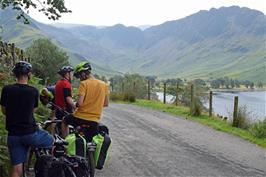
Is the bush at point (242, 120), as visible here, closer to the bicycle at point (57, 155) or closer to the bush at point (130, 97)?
the bicycle at point (57, 155)

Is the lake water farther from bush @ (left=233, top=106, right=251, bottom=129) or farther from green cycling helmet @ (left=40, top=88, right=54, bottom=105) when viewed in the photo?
green cycling helmet @ (left=40, top=88, right=54, bottom=105)

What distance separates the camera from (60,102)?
8.46 meters

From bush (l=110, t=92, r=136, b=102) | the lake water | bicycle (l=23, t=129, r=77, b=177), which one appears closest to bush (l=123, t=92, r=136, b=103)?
bush (l=110, t=92, r=136, b=102)

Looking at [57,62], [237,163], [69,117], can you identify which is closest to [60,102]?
[69,117]

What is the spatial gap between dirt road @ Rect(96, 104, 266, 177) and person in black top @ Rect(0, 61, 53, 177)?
3188 mm

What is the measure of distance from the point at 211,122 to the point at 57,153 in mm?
13533

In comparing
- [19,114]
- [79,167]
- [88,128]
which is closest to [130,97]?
[88,128]

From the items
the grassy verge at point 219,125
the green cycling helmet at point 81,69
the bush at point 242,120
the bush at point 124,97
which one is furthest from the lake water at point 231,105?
the green cycling helmet at point 81,69

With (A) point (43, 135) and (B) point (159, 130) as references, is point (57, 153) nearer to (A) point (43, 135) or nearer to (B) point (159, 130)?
(A) point (43, 135)

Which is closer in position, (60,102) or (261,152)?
(60,102)

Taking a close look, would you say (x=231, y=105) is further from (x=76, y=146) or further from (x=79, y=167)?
(x=79, y=167)

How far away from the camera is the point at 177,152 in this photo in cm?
1170

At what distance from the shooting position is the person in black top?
18.7 feet

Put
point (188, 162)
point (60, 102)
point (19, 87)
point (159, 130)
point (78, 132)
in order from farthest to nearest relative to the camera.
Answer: point (159, 130) → point (188, 162) → point (60, 102) → point (78, 132) → point (19, 87)
